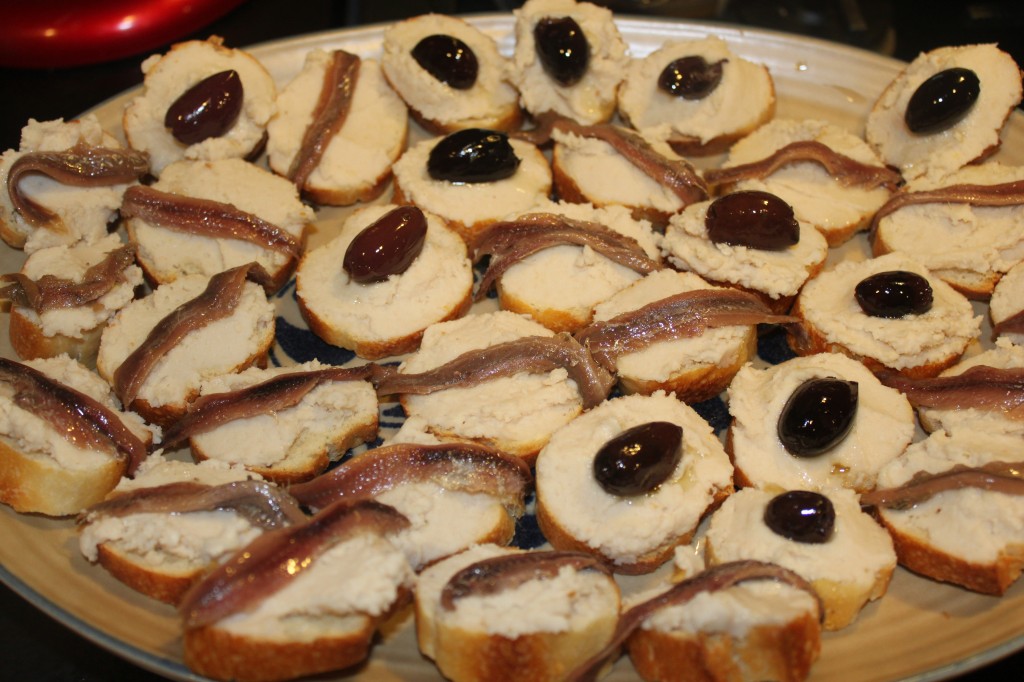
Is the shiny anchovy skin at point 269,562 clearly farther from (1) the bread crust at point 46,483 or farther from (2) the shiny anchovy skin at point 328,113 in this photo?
(2) the shiny anchovy skin at point 328,113

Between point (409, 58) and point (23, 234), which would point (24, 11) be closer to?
point (23, 234)

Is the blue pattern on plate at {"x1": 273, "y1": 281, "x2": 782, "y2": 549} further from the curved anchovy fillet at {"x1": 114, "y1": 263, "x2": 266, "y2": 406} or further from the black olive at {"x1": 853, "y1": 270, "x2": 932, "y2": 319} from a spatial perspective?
the black olive at {"x1": 853, "y1": 270, "x2": 932, "y2": 319}

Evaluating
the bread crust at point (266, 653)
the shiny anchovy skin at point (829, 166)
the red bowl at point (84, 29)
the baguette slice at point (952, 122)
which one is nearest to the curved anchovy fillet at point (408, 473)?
the bread crust at point (266, 653)

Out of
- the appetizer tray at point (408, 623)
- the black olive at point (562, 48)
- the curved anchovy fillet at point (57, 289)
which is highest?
the black olive at point (562, 48)

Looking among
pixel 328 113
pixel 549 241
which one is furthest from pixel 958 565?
pixel 328 113

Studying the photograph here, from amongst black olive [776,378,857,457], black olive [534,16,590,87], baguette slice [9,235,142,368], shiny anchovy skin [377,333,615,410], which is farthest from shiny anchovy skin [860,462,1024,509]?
baguette slice [9,235,142,368]

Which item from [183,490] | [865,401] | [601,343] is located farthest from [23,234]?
[865,401]

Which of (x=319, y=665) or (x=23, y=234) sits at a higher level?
(x=23, y=234)
